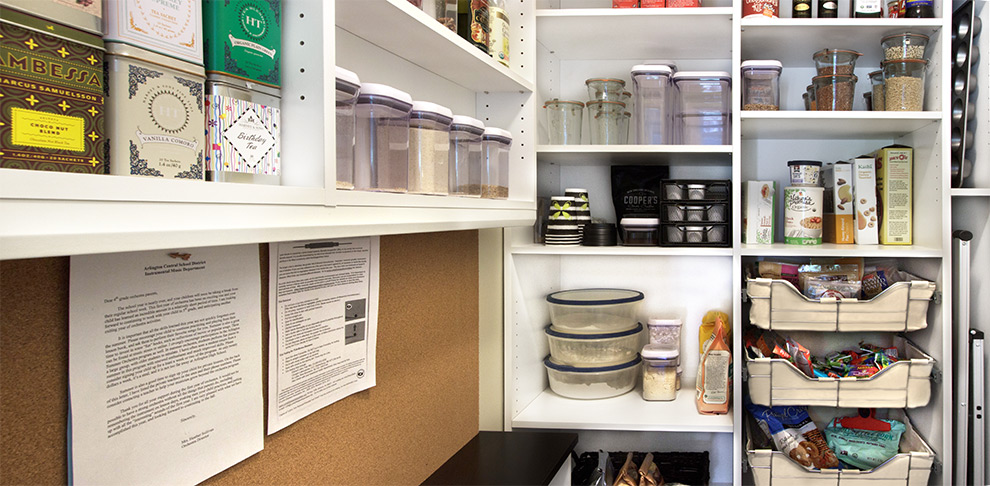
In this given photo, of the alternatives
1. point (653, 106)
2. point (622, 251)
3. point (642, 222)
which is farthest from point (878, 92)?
point (622, 251)

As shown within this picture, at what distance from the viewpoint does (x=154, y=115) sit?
2.08 ft

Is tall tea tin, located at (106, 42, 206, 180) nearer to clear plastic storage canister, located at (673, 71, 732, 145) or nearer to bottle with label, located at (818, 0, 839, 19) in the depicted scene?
clear plastic storage canister, located at (673, 71, 732, 145)

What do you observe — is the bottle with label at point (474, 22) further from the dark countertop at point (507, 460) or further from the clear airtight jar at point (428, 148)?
the dark countertop at point (507, 460)

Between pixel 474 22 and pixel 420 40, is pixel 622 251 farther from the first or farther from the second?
pixel 420 40

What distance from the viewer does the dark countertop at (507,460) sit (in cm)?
153

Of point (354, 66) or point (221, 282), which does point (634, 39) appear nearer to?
point (354, 66)

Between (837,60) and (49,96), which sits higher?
(837,60)

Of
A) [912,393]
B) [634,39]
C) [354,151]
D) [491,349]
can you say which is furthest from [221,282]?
[912,393]

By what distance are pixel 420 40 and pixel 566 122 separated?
97 cm

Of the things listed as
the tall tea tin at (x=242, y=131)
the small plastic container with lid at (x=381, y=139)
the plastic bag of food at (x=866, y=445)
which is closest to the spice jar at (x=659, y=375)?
the plastic bag of food at (x=866, y=445)

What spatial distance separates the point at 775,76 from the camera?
1.99 meters

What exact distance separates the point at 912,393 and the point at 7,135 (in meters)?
2.20

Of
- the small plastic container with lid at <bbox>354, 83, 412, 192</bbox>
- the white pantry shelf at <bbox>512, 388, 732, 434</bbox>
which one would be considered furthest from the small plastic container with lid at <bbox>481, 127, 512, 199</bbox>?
the white pantry shelf at <bbox>512, 388, 732, 434</bbox>

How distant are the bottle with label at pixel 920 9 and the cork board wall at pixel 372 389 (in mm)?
1466
